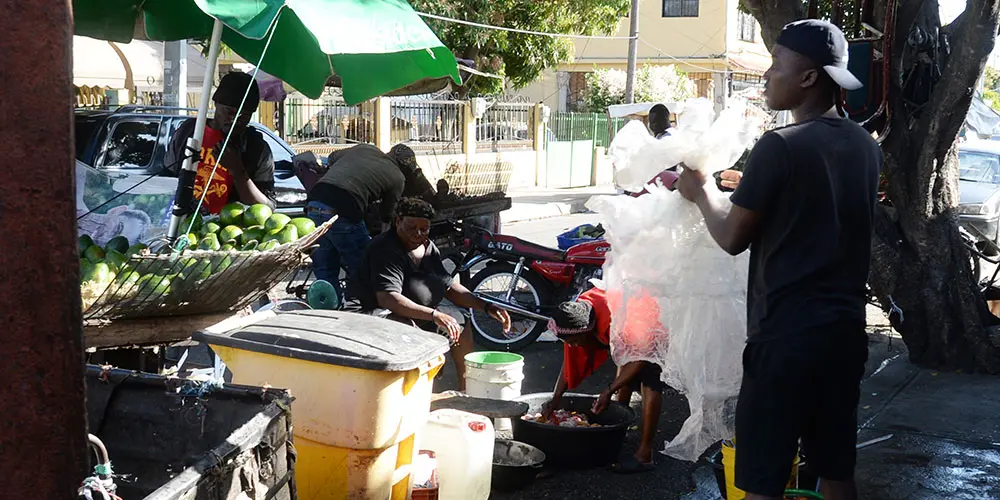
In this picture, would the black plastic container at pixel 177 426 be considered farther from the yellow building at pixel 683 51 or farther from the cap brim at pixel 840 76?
the yellow building at pixel 683 51

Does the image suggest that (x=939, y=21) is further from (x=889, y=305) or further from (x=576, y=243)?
(x=576, y=243)

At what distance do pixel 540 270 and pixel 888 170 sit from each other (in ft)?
9.28

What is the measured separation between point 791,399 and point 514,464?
7.24 feet

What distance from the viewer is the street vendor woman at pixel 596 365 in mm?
5301

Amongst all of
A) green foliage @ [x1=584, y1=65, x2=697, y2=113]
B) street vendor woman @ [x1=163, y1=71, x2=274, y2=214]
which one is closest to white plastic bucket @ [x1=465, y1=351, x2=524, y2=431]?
street vendor woman @ [x1=163, y1=71, x2=274, y2=214]

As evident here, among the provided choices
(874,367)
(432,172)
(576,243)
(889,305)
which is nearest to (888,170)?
(889,305)

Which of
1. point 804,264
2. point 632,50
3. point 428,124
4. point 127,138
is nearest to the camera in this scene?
point 804,264

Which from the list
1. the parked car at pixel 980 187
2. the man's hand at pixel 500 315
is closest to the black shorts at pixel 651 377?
the man's hand at pixel 500 315

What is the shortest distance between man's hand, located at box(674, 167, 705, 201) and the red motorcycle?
424cm

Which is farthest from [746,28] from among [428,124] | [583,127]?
[428,124]

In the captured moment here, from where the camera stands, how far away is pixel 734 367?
4.33m

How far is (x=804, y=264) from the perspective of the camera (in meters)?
3.07

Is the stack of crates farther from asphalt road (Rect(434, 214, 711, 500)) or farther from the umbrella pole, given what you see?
asphalt road (Rect(434, 214, 711, 500))

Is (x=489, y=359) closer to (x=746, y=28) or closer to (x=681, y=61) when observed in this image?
(x=681, y=61)
